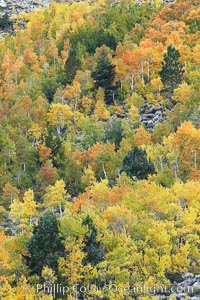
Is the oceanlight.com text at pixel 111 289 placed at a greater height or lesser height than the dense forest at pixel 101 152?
lesser

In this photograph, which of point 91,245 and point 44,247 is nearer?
point 44,247

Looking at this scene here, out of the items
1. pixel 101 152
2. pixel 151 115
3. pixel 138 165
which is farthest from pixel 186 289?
pixel 151 115

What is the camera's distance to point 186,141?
7950 centimetres

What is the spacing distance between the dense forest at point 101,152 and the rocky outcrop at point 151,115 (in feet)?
1.16

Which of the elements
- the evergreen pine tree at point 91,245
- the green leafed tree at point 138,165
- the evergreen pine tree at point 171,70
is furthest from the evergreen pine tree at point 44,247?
the evergreen pine tree at point 171,70

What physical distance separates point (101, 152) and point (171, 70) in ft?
95.9

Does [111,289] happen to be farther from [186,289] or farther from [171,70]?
[171,70]

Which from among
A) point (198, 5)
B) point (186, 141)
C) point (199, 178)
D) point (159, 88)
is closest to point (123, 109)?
point (159, 88)

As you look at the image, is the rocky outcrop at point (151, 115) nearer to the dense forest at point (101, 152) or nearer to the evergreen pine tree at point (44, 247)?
the dense forest at point (101, 152)

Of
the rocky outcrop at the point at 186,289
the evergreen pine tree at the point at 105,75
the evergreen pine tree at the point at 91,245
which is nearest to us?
the rocky outcrop at the point at 186,289

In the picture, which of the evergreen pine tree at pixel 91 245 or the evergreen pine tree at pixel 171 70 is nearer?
the evergreen pine tree at pixel 91 245

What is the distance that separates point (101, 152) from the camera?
82062mm

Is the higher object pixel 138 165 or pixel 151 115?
pixel 151 115

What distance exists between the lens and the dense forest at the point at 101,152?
51938 mm
